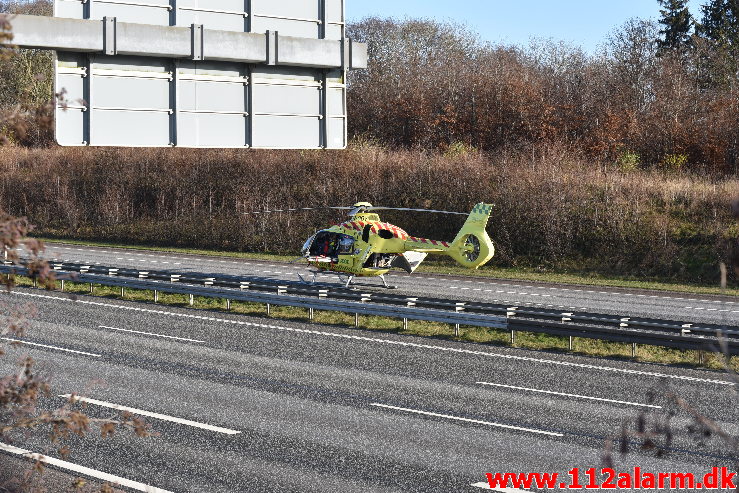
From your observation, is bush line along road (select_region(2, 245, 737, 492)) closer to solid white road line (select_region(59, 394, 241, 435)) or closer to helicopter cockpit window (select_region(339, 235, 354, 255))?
solid white road line (select_region(59, 394, 241, 435))

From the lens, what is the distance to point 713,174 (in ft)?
148

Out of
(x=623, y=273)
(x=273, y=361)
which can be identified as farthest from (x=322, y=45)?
(x=623, y=273)

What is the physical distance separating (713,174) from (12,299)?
31.7 m

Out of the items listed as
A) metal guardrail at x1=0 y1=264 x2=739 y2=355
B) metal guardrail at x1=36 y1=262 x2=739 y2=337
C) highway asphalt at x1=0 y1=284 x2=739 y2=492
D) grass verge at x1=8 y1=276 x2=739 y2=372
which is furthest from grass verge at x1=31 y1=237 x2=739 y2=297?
highway asphalt at x1=0 y1=284 x2=739 y2=492

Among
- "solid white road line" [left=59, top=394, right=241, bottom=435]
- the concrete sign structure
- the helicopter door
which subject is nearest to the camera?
the concrete sign structure

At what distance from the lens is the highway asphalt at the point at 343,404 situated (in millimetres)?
11523

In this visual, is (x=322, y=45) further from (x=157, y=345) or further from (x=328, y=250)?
(x=328, y=250)

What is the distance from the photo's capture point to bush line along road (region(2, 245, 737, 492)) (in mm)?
11547

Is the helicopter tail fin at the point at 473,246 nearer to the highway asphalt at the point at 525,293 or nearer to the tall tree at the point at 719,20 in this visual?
the highway asphalt at the point at 525,293

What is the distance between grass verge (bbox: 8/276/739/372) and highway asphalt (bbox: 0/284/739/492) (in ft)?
2.34

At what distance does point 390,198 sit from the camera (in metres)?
46.7

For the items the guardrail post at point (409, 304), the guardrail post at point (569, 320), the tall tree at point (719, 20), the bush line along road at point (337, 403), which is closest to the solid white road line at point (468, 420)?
the bush line along road at point (337, 403)

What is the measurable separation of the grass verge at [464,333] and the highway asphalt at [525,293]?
107 inches

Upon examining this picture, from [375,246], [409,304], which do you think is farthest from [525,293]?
[409,304]
